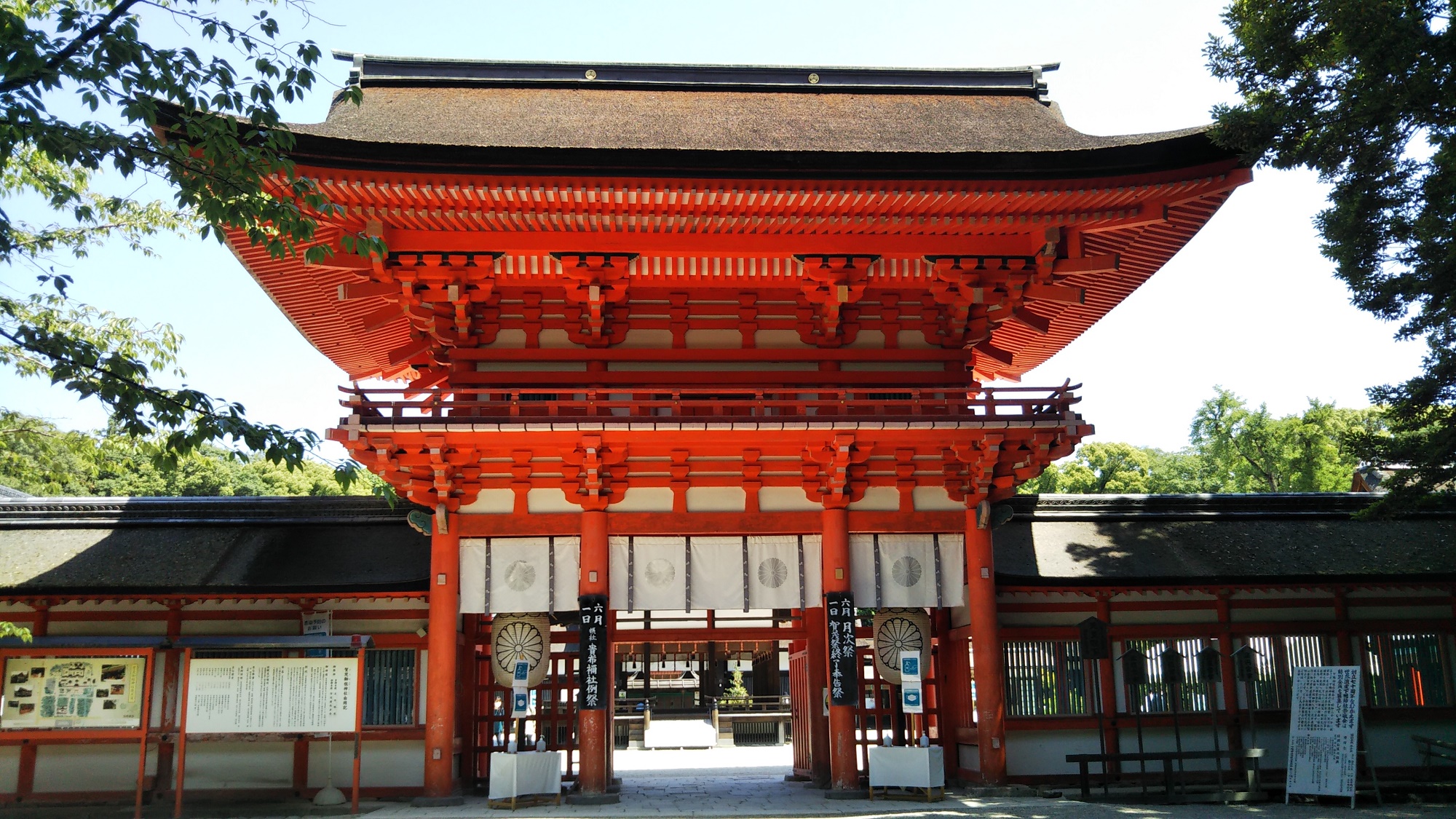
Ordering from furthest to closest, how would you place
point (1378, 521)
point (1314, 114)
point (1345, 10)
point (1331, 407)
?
point (1331, 407), point (1378, 521), point (1314, 114), point (1345, 10)

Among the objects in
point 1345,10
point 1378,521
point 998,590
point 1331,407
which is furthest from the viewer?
point 1331,407

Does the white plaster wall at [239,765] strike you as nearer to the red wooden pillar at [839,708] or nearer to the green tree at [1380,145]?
the red wooden pillar at [839,708]

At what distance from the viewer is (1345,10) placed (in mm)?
10883

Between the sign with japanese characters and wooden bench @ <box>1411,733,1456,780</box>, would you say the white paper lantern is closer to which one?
the sign with japanese characters

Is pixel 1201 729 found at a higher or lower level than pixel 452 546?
lower

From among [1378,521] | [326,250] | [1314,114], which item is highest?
[1314,114]

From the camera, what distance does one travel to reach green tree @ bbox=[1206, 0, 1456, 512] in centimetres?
1066

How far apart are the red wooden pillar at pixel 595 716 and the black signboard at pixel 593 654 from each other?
8cm

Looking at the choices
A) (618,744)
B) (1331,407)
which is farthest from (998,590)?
(1331,407)

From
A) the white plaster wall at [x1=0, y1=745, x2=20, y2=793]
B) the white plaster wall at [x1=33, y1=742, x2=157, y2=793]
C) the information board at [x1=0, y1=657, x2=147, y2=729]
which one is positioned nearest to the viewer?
the information board at [x1=0, y1=657, x2=147, y2=729]

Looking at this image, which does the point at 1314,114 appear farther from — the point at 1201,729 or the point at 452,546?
the point at 452,546

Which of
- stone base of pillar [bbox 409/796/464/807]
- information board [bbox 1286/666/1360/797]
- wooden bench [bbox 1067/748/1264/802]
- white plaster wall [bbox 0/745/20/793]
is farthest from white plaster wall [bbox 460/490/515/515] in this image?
information board [bbox 1286/666/1360/797]

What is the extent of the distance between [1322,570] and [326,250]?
39.8ft

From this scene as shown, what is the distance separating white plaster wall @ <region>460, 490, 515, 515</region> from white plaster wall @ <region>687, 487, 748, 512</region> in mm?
2078
